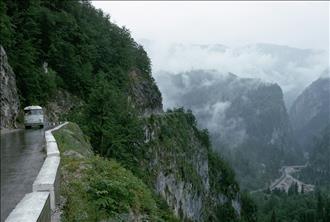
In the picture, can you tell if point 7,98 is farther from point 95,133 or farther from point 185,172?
point 185,172

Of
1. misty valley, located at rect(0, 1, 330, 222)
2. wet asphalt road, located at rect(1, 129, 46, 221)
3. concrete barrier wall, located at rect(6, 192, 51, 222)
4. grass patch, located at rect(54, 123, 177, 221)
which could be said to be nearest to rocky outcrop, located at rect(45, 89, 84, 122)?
misty valley, located at rect(0, 1, 330, 222)

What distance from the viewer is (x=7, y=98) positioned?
40875 mm

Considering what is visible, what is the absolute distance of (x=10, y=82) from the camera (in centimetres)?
4312

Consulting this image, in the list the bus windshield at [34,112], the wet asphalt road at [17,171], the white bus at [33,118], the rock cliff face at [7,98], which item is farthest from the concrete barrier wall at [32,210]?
the bus windshield at [34,112]

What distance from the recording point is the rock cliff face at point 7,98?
3941 cm

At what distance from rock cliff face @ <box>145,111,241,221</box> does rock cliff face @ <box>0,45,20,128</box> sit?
17608 mm

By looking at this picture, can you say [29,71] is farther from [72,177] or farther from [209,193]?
[209,193]

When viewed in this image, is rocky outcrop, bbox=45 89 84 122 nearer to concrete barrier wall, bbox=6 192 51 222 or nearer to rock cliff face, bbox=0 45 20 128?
rock cliff face, bbox=0 45 20 128

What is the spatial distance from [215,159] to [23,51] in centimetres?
8179

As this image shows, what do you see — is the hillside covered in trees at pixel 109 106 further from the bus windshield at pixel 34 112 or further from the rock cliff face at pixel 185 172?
the bus windshield at pixel 34 112

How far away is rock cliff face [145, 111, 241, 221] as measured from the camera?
201ft

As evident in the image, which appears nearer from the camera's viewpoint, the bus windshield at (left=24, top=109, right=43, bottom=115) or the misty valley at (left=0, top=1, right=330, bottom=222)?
the misty valley at (left=0, top=1, right=330, bottom=222)

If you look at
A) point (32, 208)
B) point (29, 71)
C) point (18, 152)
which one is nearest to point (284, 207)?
point (29, 71)

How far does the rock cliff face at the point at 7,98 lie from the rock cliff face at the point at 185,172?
17.6 metres
